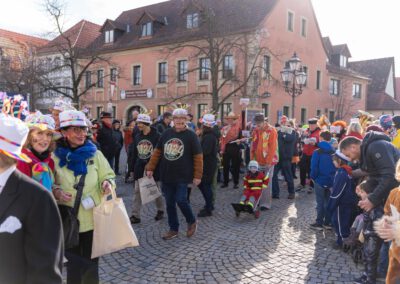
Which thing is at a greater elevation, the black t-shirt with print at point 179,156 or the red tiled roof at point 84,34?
the red tiled roof at point 84,34

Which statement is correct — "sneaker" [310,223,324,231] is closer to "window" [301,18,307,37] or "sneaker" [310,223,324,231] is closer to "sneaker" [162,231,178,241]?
"sneaker" [162,231,178,241]

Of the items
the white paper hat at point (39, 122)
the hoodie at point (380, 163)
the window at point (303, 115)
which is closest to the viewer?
the white paper hat at point (39, 122)

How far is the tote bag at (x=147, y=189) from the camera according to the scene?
585 centimetres

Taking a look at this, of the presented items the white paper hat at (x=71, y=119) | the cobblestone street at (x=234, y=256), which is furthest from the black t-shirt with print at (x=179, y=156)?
the white paper hat at (x=71, y=119)

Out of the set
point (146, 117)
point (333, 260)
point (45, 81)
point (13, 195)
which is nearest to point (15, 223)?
point (13, 195)

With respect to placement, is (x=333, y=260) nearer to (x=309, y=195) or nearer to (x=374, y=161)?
(x=374, y=161)

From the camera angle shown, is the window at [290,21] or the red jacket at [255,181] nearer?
the red jacket at [255,181]

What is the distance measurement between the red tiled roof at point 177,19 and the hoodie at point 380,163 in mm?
15052

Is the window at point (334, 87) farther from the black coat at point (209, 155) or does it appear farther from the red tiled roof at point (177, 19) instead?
A: the black coat at point (209, 155)

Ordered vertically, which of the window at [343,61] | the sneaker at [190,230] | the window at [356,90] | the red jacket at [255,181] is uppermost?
the window at [343,61]

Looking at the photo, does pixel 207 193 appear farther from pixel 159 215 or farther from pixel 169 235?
pixel 169 235

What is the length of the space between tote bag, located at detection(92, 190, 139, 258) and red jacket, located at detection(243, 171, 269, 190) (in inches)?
146

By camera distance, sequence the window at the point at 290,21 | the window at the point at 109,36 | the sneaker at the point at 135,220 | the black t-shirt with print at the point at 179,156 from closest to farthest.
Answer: the black t-shirt with print at the point at 179,156 → the sneaker at the point at 135,220 → the window at the point at 290,21 → the window at the point at 109,36

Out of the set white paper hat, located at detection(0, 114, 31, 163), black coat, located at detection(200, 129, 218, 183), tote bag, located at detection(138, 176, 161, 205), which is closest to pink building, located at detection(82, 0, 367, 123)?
black coat, located at detection(200, 129, 218, 183)
